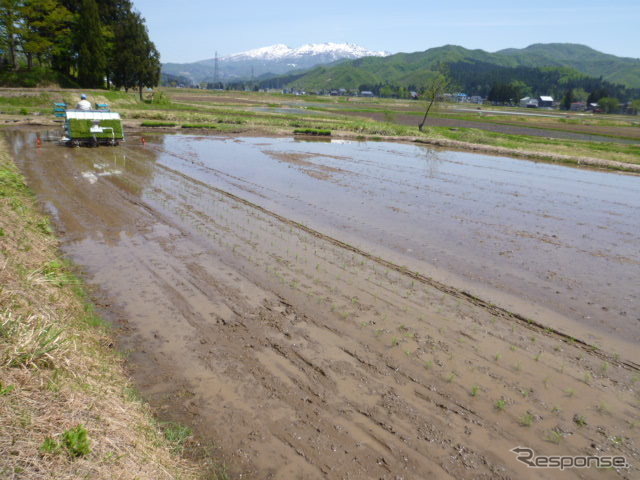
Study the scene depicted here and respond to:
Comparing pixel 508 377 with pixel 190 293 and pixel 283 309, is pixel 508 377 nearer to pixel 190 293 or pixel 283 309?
pixel 283 309

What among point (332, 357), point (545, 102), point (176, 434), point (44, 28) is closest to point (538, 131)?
point (332, 357)

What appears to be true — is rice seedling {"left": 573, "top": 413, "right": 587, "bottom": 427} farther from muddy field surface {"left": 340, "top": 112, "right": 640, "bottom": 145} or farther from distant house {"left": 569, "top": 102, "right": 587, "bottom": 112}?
distant house {"left": 569, "top": 102, "right": 587, "bottom": 112}

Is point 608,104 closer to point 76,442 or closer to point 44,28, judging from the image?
point 44,28

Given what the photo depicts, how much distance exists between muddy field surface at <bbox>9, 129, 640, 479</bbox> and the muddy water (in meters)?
0.89

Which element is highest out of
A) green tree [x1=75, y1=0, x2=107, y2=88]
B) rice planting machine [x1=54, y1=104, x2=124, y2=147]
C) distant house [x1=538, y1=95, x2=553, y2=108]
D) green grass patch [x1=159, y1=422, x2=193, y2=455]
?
distant house [x1=538, y1=95, x2=553, y2=108]

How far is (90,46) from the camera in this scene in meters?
45.2

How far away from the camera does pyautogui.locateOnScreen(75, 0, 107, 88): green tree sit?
44.2 meters

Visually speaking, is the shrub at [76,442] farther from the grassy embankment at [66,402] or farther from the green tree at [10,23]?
the green tree at [10,23]

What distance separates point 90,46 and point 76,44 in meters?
1.66

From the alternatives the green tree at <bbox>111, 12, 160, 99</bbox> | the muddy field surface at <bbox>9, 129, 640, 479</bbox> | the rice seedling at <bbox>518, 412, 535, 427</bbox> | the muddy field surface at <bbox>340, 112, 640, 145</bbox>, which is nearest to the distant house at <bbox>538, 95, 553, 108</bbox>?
the muddy field surface at <bbox>340, 112, 640, 145</bbox>

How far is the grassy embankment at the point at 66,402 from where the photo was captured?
340cm

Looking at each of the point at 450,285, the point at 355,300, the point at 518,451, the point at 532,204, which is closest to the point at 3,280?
the point at 355,300

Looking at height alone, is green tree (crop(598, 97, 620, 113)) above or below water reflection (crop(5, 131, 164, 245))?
above

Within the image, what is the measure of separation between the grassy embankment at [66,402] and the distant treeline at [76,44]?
47.8m
